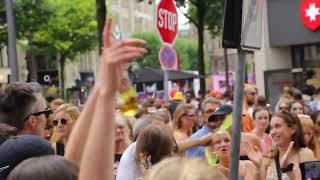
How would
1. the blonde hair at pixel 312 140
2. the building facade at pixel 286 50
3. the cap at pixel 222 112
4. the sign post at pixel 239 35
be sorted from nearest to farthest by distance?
the sign post at pixel 239 35
the blonde hair at pixel 312 140
the cap at pixel 222 112
the building facade at pixel 286 50

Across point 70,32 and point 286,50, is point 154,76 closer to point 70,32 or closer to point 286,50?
point 70,32

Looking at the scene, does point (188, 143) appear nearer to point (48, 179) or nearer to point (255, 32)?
point (255, 32)

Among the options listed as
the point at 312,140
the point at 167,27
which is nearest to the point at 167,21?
the point at 167,27

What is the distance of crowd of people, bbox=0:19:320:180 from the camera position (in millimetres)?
2502

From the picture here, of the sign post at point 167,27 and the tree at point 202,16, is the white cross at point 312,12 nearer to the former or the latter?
the tree at point 202,16

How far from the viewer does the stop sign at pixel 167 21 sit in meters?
10.6

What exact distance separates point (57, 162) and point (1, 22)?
25.2 metres

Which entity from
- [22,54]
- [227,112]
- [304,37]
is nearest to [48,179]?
[227,112]

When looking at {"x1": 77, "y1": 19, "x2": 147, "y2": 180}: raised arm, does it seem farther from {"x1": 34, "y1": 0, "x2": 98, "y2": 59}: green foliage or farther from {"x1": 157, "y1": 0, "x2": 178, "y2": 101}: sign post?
{"x1": 34, "y1": 0, "x2": 98, "y2": 59}: green foliage

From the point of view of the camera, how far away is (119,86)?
2.60 metres

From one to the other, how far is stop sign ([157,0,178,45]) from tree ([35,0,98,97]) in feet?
90.7

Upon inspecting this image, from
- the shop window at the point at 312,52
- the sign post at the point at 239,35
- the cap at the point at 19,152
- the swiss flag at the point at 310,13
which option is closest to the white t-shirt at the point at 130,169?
the sign post at the point at 239,35

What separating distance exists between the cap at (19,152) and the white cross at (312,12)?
16.4m

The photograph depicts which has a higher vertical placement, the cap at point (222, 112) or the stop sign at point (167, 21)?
the stop sign at point (167, 21)
